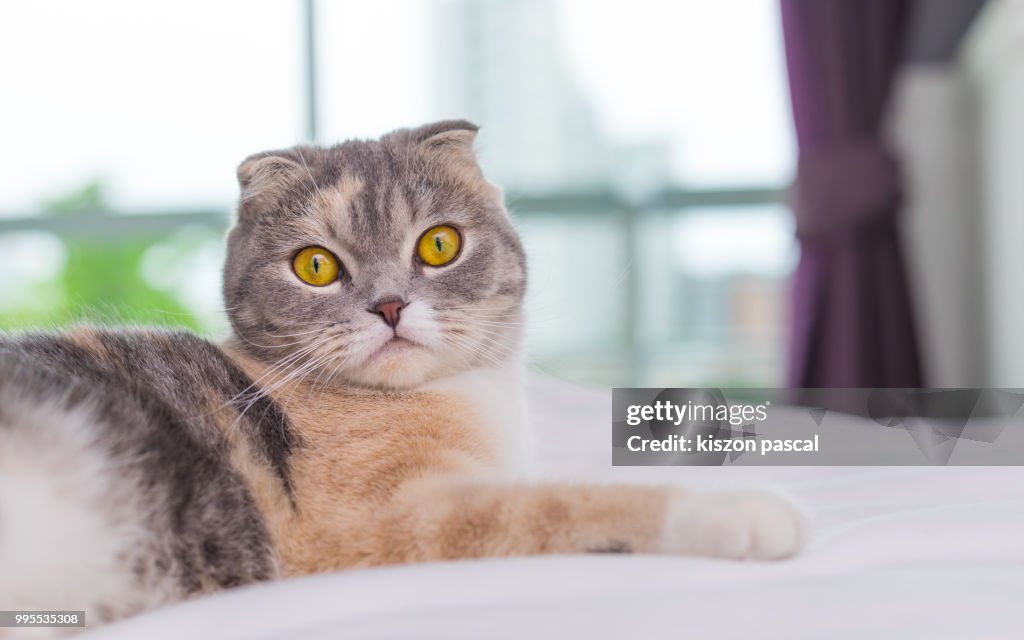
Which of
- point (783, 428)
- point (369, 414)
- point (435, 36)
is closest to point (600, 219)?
point (435, 36)

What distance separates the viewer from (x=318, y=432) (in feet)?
3.34

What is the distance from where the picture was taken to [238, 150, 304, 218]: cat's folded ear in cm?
117

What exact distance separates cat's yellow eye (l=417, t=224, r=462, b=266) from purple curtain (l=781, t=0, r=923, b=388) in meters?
2.31

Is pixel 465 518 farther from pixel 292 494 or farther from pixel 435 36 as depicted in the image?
pixel 435 36

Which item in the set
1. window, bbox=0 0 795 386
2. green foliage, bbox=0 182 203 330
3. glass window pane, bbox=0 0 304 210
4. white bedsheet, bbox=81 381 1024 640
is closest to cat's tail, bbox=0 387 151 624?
Answer: white bedsheet, bbox=81 381 1024 640

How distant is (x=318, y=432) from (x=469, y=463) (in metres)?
0.19

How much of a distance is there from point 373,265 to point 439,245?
4.0 inches

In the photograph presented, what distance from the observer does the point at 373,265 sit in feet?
3.51

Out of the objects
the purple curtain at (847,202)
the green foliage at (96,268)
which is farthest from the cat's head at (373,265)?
the green foliage at (96,268)

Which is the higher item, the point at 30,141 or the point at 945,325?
the point at 30,141

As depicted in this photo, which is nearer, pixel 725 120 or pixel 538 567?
pixel 538 567

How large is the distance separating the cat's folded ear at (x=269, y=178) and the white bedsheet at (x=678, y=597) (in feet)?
1.94

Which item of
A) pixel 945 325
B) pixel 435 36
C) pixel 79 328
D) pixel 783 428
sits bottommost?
pixel 945 325

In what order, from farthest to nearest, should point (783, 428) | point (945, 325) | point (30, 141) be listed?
point (30, 141) → point (945, 325) → point (783, 428)
